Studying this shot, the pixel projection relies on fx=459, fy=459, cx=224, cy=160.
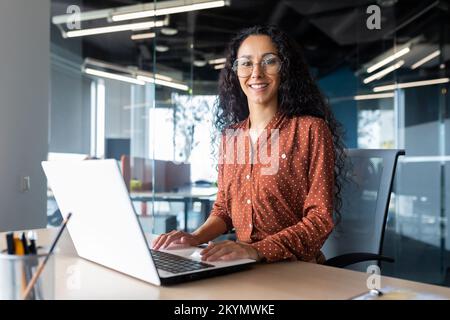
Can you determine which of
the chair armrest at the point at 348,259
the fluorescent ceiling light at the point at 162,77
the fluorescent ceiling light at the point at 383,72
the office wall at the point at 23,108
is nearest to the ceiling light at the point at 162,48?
the fluorescent ceiling light at the point at 162,77

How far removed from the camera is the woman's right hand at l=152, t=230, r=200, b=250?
4.07 ft

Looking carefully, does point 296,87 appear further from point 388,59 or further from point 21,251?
point 388,59

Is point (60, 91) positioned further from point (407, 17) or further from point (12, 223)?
point (407, 17)

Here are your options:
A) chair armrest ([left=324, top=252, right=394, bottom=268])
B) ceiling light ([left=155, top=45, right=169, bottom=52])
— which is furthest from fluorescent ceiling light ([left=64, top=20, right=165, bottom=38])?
chair armrest ([left=324, top=252, right=394, bottom=268])

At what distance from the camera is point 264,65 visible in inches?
59.7

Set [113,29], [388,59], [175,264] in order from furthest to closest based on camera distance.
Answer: [113,29] < [388,59] < [175,264]

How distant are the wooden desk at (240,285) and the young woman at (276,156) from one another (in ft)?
0.74

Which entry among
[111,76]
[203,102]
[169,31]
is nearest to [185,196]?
[203,102]

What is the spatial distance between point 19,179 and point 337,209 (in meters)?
1.63

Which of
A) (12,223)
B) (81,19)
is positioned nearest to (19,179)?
(12,223)

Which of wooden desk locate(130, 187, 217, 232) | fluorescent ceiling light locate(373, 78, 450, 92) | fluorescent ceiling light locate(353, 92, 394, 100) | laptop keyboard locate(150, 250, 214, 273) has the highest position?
fluorescent ceiling light locate(373, 78, 450, 92)

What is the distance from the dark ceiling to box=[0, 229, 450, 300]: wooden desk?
2.69m

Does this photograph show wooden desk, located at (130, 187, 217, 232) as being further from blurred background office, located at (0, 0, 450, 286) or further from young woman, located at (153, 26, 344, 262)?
young woman, located at (153, 26, 344, 262)

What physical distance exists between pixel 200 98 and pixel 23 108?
2356mm
